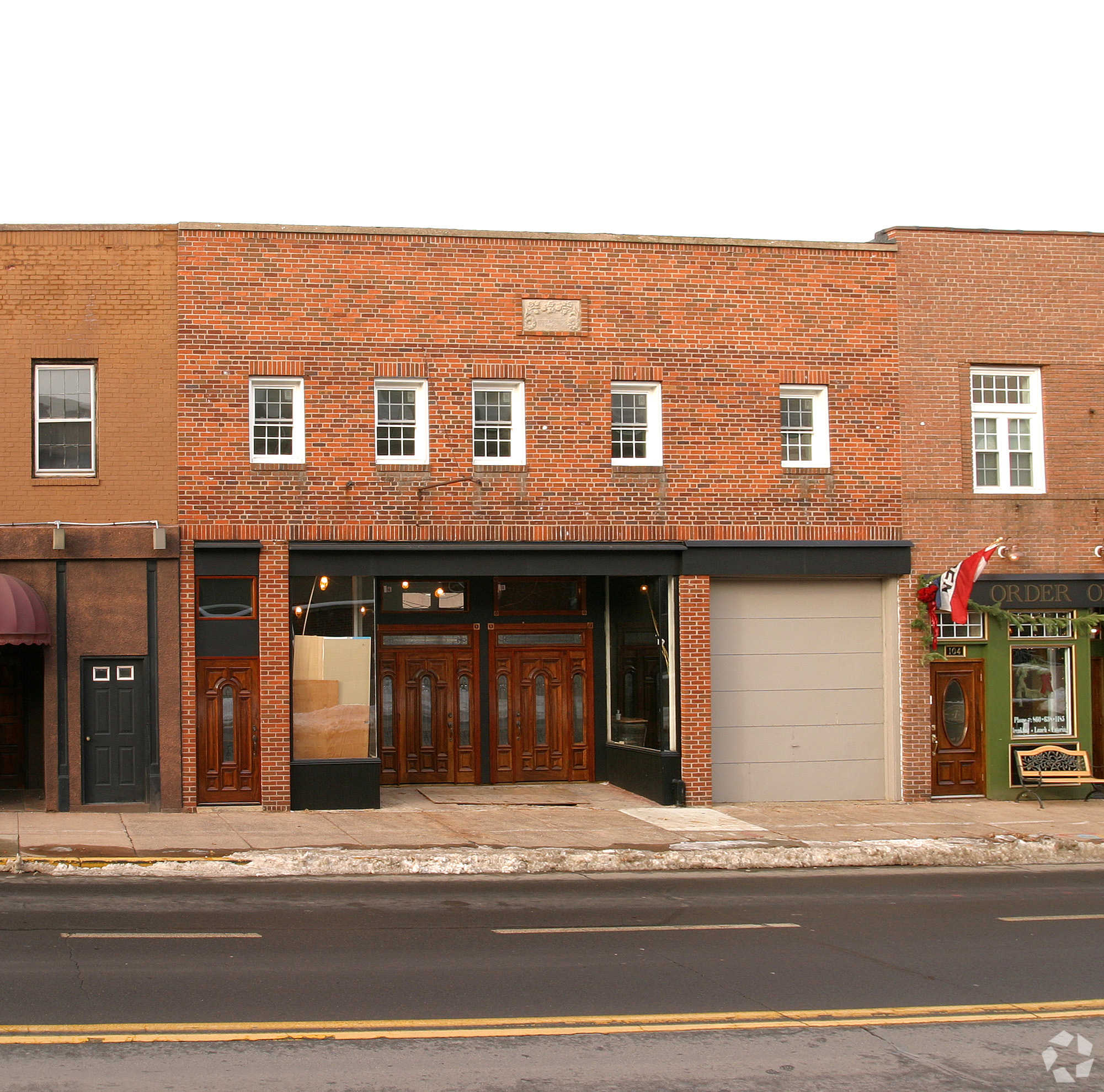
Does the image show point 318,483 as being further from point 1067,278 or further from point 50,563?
point 1067,278

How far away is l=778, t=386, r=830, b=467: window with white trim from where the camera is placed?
1903cm

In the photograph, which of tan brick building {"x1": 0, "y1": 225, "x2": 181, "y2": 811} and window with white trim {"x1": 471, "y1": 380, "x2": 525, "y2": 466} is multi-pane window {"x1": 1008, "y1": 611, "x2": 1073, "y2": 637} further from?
tan brick building {"x1": 0, "y1": 225, "x2": 181, "y2": 811}

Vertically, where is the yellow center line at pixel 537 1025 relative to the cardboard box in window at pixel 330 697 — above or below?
below

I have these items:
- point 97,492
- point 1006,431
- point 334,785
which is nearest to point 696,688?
point 334,785

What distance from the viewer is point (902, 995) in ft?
27.3

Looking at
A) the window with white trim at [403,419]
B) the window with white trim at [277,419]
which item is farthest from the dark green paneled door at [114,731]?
the window with white trim at [403,419]

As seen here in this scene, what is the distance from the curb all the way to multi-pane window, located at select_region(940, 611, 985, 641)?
13.0ft

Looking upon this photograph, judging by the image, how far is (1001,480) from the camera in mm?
19547

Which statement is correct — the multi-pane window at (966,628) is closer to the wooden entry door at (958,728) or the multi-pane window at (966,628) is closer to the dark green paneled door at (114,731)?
the wooden entry door at (958,728)

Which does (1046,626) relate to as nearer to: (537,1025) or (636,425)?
(636,425)

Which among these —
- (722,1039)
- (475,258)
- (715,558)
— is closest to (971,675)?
(715,558)

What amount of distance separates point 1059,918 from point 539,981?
5.34 metres

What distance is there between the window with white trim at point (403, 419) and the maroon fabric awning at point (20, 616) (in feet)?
16.0

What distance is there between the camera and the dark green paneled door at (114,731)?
1688cm
